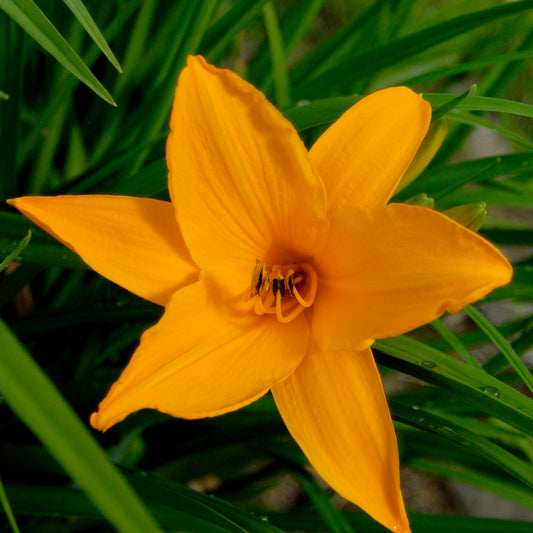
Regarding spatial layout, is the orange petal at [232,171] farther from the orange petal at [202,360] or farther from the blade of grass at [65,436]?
the blade of grass at [65,436]

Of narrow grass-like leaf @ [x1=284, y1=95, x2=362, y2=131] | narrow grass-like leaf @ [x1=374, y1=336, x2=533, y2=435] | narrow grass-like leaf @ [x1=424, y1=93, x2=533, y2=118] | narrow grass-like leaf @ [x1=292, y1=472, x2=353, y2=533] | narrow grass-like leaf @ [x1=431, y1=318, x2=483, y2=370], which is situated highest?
narrow grass-like leaf @ [x1=424, y1=93, x2=533, y2=118]

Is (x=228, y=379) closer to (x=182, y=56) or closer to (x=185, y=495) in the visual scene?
(x=185, y=495)

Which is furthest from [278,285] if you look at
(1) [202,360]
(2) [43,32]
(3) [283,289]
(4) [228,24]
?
(4) [228,24]

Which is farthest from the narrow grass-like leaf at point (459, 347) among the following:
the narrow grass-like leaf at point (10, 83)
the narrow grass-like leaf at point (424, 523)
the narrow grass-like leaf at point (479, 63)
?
the narrow grass-like leaf at point (10, 83)

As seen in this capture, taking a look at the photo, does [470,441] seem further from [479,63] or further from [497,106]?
[479,63]

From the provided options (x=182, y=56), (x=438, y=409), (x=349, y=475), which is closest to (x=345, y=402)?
(x=349, y=475)

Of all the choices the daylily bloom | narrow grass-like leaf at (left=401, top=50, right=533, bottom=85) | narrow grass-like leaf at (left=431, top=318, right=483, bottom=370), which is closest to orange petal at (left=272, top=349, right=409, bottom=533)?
the daylily bloom

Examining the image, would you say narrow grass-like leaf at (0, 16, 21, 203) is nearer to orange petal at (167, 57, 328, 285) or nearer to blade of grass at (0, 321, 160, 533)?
orange petal at (167, 57, 328, 285)
